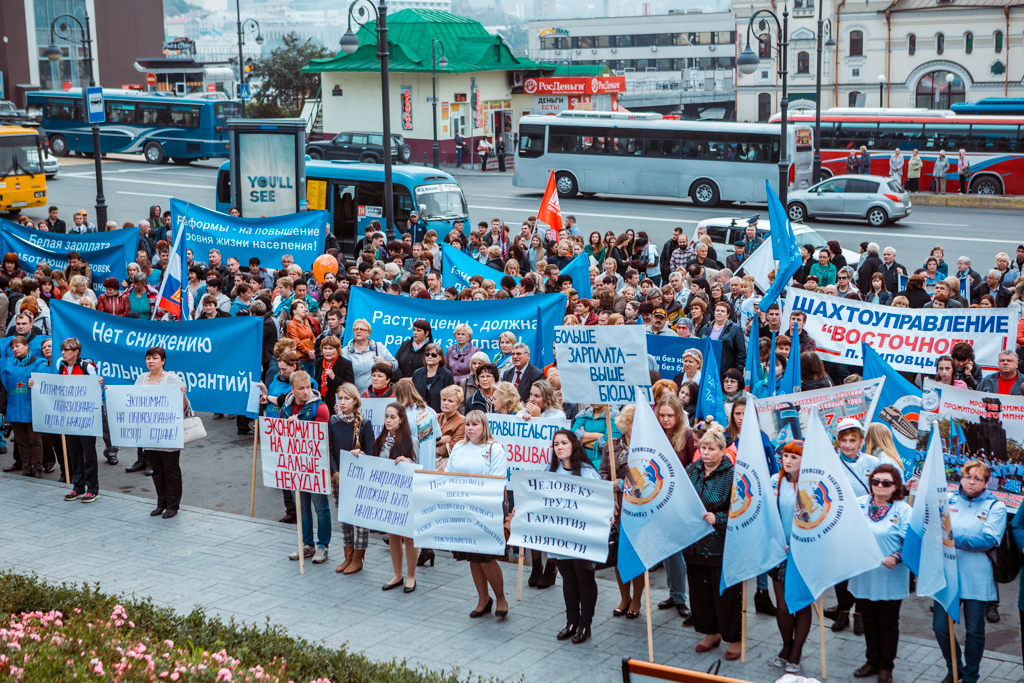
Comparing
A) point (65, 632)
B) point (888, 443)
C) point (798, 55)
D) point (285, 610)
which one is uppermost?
point (798, 55)

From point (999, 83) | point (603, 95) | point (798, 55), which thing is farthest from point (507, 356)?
point (798, 55)

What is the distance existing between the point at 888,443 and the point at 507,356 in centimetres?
446

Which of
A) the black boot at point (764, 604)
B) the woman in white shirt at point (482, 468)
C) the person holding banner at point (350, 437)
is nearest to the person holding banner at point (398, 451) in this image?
the person holding banner at point (350, 437)

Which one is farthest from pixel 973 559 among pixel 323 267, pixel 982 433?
pixel 323 267

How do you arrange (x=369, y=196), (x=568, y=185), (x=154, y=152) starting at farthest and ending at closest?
(x=154, y=152) < (x=568, y=185) < (x=369, y=196)

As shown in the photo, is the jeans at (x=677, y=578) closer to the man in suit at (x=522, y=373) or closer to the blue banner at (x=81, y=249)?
the man in suit at (x=522, y=373)

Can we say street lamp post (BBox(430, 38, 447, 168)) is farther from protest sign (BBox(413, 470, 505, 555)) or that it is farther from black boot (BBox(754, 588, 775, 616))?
black boot (BBox(754, 588, 775, 616))

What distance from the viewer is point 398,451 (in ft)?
28.6

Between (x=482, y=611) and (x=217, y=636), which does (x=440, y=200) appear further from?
(x=217, y=636)

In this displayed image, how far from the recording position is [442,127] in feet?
165

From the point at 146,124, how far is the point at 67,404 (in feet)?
126

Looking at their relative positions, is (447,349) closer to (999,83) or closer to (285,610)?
(285,610)

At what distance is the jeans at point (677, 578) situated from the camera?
8.26 metres

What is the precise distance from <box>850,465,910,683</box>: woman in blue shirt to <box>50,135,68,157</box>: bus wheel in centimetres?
4783
